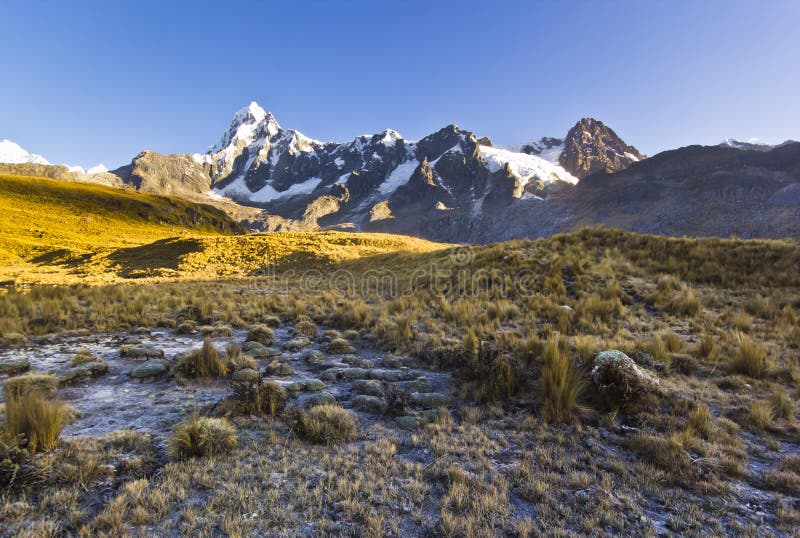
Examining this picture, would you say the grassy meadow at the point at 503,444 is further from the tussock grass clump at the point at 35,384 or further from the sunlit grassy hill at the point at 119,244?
the sunlit grassy hill at the point at 119,244

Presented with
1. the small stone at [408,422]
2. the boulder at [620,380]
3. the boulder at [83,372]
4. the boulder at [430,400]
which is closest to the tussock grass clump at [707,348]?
the boulder at [620,380]

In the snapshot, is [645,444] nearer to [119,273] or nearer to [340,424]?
[340,424]

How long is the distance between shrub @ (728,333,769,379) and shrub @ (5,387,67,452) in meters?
8.77

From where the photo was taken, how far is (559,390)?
4293mm

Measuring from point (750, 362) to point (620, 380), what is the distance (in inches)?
102

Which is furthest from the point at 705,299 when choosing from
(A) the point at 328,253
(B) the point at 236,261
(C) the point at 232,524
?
(B) the point at 236,261

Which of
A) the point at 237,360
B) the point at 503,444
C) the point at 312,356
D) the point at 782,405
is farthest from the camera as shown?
the point at 312,356

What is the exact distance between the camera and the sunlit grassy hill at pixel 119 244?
84.8ft

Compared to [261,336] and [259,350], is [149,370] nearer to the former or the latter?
[259,350]

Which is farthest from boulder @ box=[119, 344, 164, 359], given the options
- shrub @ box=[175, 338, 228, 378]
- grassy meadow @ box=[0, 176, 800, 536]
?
grassy meadow @ box=[0, 176, 800, 536]

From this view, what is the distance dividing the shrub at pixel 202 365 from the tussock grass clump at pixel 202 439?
2007 mm

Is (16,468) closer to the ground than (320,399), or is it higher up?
higher up

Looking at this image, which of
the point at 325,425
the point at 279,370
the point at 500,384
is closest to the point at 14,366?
the point at 279,370

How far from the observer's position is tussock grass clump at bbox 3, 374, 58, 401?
424cm
